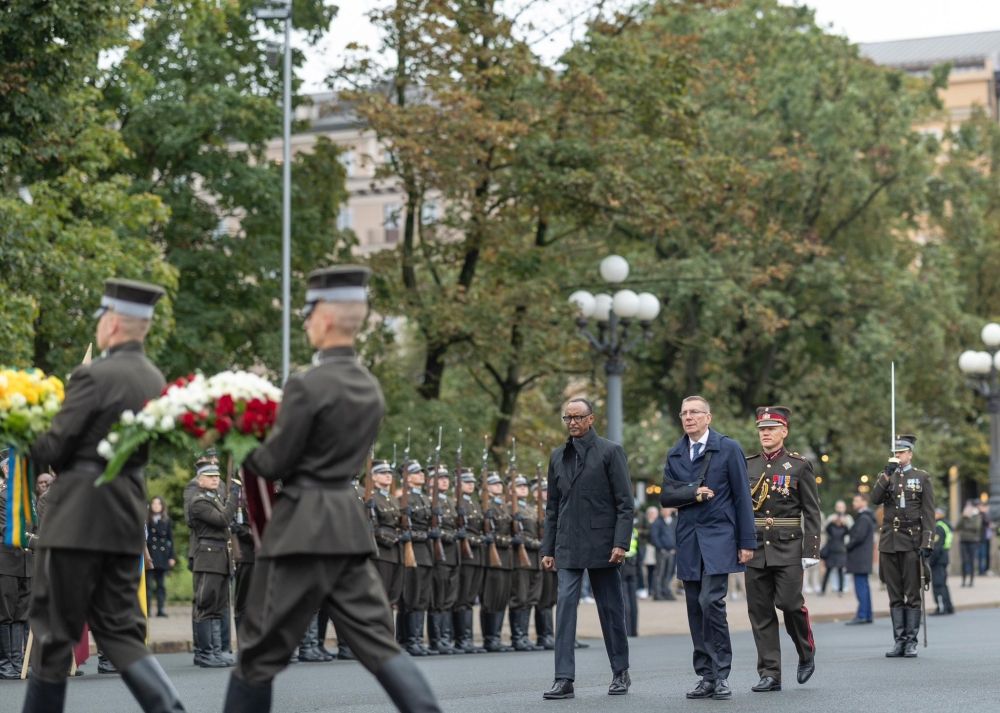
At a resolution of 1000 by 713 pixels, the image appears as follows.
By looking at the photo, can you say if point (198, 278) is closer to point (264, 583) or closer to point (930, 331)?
point (930, 331)

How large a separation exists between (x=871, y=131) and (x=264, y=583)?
3694 cm

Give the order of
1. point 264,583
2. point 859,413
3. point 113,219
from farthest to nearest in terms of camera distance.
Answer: point 859,413, point 113,219, point 264,583

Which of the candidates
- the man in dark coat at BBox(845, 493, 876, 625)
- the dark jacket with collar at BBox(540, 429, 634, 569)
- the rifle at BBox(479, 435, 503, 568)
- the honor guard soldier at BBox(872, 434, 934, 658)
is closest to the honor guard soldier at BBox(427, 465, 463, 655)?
the rifle at BBox(479, 435, 503, 568)

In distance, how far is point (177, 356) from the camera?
32000 mm

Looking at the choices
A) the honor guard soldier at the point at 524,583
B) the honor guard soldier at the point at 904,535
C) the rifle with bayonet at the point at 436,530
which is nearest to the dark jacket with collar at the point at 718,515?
the honor guard soldier at the point at 904,535

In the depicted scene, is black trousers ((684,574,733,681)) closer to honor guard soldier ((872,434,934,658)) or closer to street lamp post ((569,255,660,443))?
honor guard soldier ((872,434,934,658))

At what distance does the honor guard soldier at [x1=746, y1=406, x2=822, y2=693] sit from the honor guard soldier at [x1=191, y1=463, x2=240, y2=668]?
5.31m

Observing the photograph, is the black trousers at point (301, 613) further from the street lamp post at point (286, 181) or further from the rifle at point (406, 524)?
the street lamp post at point (286, 181)

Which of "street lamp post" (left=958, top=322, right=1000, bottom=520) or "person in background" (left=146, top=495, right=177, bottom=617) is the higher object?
"street lamp post" (left=958, top=322, right=1000, bottom=520)

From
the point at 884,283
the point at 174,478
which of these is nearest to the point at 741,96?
the point at 884,283

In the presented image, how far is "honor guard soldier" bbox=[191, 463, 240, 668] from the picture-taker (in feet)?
54.7

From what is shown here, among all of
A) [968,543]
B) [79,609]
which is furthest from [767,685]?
[968,543]

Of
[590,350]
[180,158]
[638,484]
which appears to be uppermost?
[180,158]

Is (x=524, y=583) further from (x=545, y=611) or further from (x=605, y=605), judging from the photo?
(x=605, y=605)
